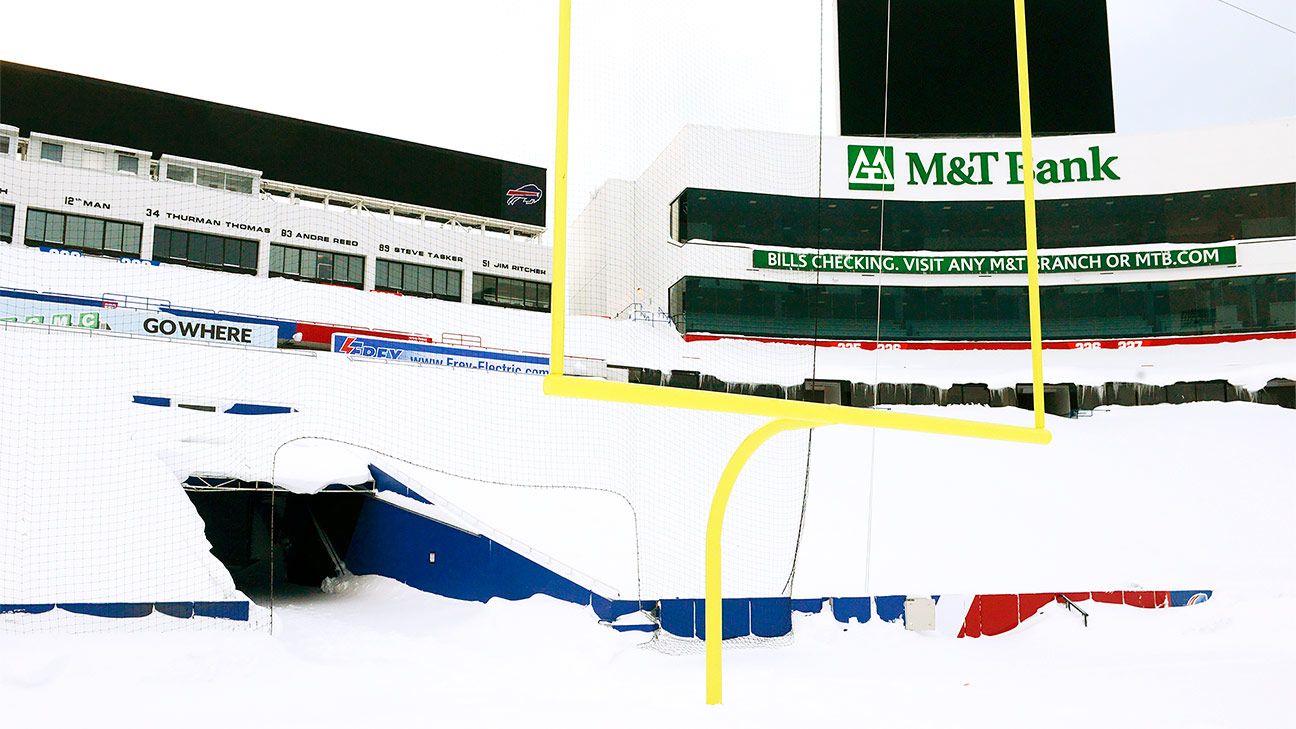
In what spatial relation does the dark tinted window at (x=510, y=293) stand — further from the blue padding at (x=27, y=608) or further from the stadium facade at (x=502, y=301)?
the blue padding at (x=27, y=608)

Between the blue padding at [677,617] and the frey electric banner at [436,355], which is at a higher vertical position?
the frey electric banner at [436,355]

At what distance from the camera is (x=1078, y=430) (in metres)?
14.9

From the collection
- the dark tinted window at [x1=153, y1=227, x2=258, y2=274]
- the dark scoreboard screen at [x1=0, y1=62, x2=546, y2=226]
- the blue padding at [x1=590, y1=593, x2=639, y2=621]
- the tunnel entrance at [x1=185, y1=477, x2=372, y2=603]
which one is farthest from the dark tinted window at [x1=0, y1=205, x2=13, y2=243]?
the blue padding at [x1=590, y1=593, x2=639, y2=621]

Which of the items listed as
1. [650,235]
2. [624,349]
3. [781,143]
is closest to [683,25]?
[650,235]

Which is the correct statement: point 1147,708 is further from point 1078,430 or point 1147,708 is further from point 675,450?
→ point 1078,430

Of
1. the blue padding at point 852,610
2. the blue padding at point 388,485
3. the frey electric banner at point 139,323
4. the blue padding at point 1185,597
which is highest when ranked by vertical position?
the frey electric banner at point 139,323

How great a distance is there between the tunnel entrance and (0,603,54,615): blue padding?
4.80 metres

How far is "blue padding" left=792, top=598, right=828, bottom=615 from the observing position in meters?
7.84

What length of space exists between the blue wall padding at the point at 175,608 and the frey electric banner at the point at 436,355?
9676mm

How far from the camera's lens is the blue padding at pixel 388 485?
8.96 metres

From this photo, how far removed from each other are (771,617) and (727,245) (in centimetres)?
1299

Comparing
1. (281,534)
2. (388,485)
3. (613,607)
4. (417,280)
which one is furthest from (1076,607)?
(417,280)

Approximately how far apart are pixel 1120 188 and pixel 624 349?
13.9 m

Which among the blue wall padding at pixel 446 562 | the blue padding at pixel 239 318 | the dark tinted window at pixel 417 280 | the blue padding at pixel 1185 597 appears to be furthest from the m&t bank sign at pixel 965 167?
the blue wall padding at pixel 446 562
